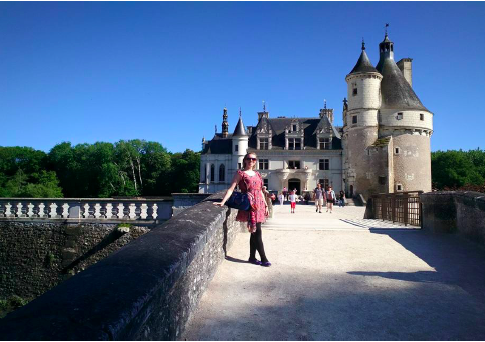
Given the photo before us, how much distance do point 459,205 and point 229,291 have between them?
586 cm

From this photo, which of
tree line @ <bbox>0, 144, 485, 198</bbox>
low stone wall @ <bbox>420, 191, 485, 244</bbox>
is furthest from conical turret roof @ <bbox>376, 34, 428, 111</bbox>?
low stone wall @ <bbox>420, 191, 485, 244</bbox>

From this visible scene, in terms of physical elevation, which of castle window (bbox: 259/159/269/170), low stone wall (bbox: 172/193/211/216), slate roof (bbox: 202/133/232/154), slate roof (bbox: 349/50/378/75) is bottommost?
low stone wall (bbox: 172/193/211/216)

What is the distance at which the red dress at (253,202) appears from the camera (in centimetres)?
505

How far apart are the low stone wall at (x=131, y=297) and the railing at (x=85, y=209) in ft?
28.4

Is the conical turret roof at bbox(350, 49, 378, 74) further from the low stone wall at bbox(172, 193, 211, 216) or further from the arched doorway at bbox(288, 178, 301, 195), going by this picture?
the low stone wall at bbox(172, 193, 211, 216)

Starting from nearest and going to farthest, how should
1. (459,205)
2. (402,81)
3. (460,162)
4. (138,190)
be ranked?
1. (459,205)
2. (402,81)
3. (460,162)
4. (138,190)

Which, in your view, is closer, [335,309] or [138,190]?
[335,309]

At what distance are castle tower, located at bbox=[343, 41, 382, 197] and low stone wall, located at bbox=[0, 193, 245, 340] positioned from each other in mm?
34748

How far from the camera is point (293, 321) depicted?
330 centimetres

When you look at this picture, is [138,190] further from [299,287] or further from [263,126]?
[299,287]

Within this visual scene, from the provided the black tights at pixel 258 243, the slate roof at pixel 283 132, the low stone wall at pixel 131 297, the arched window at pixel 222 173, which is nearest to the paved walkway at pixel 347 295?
the black tights at pixel 258 243

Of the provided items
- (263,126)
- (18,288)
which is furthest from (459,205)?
(263,126)

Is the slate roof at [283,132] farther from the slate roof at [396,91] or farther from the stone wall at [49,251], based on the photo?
the stone wall at [49,251]

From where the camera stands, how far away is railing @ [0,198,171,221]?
39.8 ft
